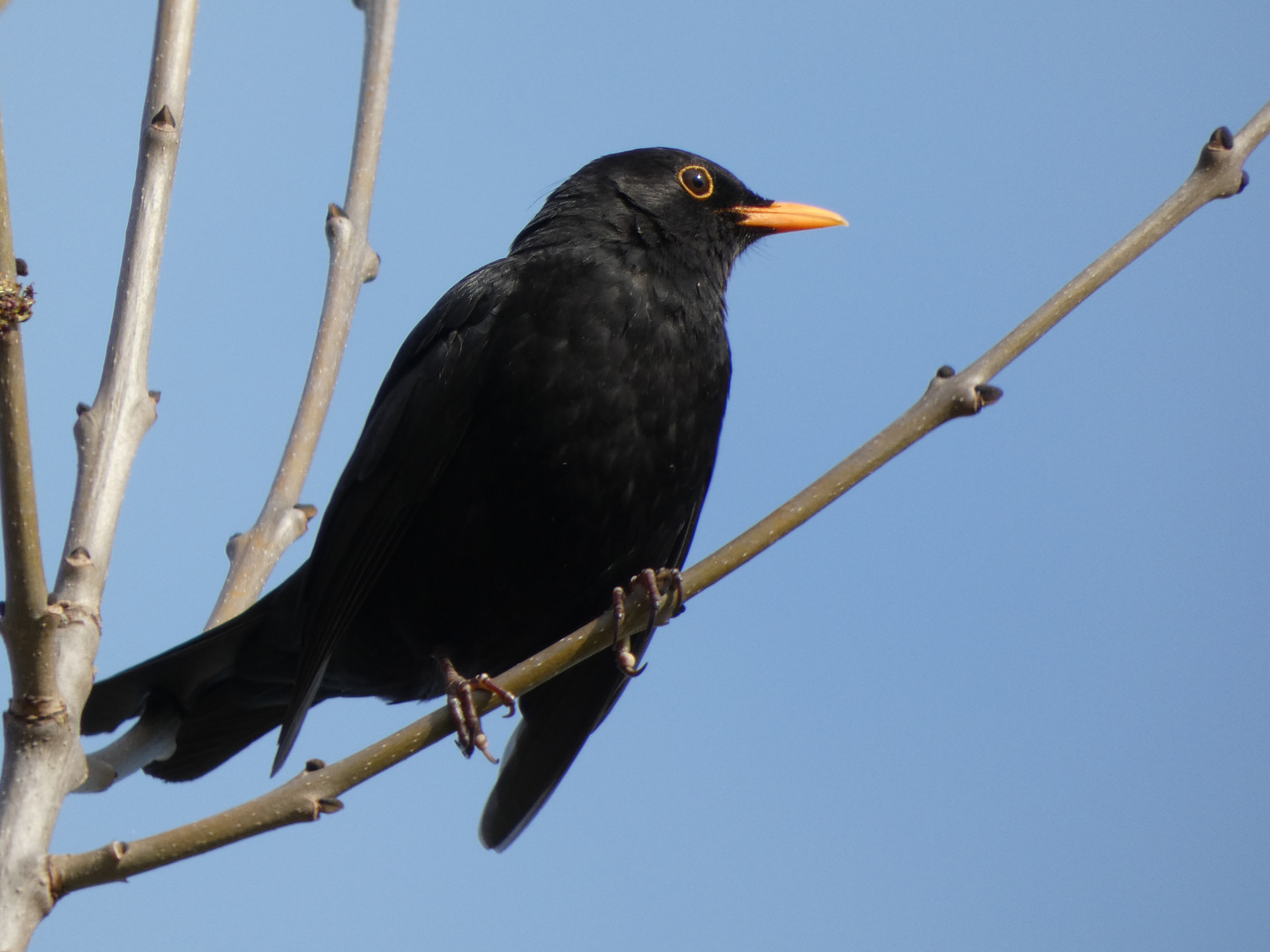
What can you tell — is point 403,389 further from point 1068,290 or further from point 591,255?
point 1068,290

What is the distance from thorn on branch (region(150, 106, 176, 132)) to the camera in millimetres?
2971

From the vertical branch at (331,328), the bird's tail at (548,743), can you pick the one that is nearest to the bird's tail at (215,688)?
the vertical branch at (331,328)

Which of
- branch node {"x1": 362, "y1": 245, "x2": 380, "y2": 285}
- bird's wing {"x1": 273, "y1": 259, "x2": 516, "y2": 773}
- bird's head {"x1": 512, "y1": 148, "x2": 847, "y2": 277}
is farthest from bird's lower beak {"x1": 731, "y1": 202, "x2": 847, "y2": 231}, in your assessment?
branch node {"x1": 362, "y1": 245, "x2": 380, "y2": 285}

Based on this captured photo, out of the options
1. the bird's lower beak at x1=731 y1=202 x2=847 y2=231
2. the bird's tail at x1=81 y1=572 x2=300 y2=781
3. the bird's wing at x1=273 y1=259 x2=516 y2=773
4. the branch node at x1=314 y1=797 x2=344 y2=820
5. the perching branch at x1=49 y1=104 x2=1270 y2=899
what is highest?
the bird's lower beak at x1=731 y1=202 x2=847 y2=231

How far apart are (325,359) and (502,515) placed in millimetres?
728

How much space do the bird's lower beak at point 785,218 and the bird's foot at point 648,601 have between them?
1784mm

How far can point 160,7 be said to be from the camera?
3.18m

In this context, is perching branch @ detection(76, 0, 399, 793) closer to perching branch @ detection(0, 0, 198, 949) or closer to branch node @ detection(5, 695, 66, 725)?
perching branch @ detection(0, 0, 198, 949)

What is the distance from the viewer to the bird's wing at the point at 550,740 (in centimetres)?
442

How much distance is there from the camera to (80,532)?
269 centimetres

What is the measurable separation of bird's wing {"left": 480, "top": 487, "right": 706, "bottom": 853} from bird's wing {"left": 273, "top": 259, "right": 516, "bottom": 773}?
2.53 feet

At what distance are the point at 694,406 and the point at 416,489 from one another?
2.90ft

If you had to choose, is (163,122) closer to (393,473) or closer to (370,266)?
(370,266)

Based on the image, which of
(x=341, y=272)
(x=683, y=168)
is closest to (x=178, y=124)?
(x=341, y=272)
